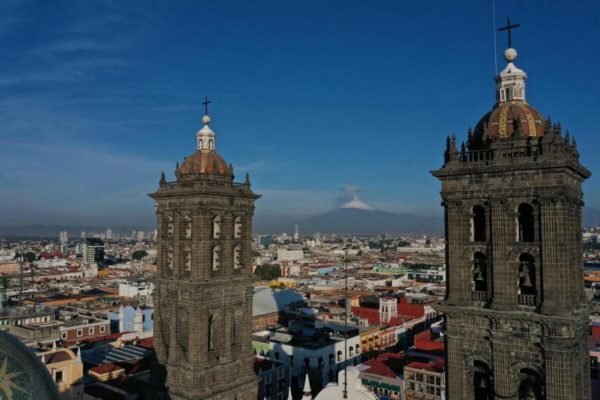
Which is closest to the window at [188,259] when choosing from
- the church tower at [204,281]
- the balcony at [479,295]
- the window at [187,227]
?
the church tower at [204,281]

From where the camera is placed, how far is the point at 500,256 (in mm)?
17844

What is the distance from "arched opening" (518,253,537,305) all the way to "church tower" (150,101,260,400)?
667 inches

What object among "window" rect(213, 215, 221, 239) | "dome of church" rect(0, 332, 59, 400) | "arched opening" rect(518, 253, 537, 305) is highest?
"window" rect(213, 215, 221, 239)

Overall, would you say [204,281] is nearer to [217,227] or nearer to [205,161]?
[217,227]

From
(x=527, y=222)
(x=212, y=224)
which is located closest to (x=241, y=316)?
(x=212, y=224)

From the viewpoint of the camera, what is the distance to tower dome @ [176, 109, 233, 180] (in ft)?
98.9

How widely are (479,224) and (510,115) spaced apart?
4.14 meters

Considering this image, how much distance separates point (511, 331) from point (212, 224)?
17.6 m

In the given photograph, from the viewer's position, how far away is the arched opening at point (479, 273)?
18594mm

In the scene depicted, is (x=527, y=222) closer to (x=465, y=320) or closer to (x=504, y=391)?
(x=465, y=320)

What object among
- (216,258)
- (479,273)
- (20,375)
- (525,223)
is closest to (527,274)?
(479,273)

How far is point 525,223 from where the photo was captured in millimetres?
18141

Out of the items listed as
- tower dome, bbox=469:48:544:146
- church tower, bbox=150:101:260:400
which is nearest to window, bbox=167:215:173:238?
church tower, bbox=150:101:260:400

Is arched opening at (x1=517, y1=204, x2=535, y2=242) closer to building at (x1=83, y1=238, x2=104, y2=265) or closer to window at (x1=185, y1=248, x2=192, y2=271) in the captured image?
window at (x1=185, y1=248, x2=192, y2=271)
